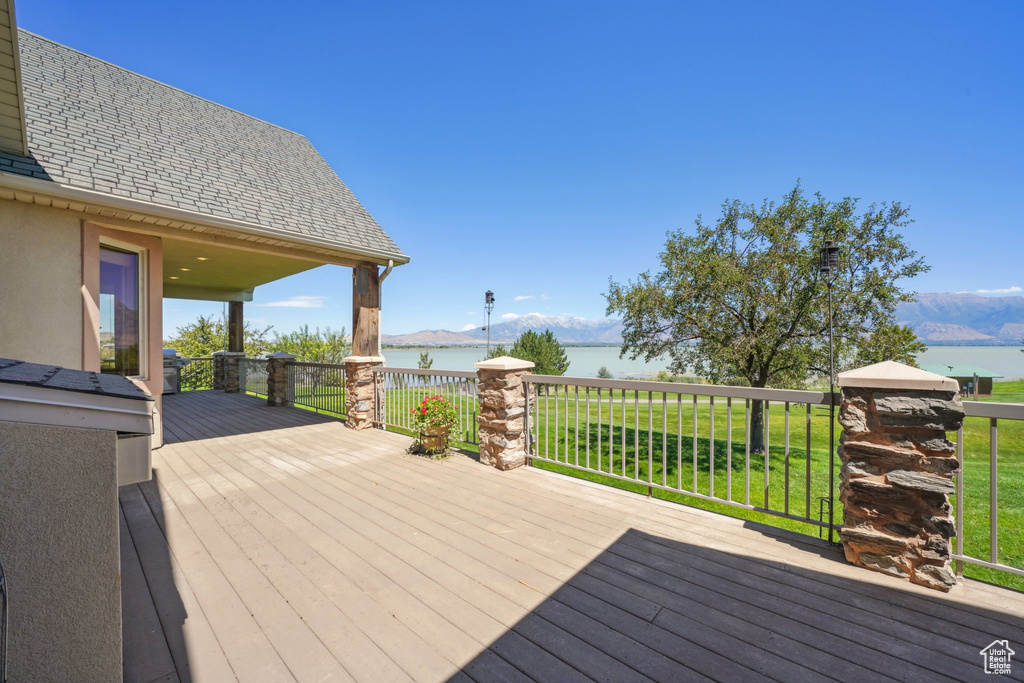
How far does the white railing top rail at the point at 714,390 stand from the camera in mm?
2586

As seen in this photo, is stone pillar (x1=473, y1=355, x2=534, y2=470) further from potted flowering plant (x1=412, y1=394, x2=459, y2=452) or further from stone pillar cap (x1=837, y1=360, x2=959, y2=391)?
stone pillar cap (x1=837, y1=360, x2=959, y2=391)

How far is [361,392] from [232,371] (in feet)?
22.9

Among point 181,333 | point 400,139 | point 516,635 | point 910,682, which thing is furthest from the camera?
point 181,333

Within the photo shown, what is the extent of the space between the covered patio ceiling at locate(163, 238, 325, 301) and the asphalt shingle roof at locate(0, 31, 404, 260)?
762mm

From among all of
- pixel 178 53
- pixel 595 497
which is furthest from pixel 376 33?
pixel 595 497

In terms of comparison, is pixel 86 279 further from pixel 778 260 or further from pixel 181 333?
pixel 181 333

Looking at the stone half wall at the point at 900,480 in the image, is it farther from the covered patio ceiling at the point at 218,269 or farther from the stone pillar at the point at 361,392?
the covered patio ceiling at the point at 218,269

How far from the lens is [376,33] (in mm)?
8758

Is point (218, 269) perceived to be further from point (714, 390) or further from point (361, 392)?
point (714, 390)

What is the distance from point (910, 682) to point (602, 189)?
19.3 meters

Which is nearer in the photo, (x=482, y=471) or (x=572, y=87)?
(x=482, y=471)

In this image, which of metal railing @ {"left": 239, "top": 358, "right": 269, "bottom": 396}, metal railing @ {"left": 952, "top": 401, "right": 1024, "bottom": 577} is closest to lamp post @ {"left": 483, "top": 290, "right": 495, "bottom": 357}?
metal railing @ {"left": 239, "top": 358, "right": 269, "bottom": 396}

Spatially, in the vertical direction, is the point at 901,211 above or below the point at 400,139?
below

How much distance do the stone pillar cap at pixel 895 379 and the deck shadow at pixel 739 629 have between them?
3.50 ft
